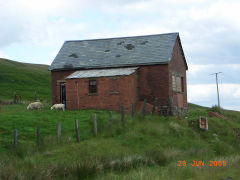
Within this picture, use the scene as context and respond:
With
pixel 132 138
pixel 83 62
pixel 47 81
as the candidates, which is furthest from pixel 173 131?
pixel 47 81

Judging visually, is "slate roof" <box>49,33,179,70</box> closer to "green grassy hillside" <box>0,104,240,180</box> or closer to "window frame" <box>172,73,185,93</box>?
"window frame" <box>172,73,185,93</box>

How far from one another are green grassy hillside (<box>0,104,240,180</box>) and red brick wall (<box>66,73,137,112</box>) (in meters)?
5.90

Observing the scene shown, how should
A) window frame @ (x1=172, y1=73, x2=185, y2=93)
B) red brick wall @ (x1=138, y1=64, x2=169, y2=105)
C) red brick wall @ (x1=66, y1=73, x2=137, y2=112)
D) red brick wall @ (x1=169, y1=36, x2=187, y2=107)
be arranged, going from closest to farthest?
1. red brick wall @ (x1=66, y1=73, x2=137, y2=112)
2. red brick wall @ (x1=138, y1=64, x2=169, y2=105)
3. red brick wall @ (x1=169, y1=36, x2=187, y2=107)
4. window frame @ (x1=172, y1=73, x2=185, y2=93)

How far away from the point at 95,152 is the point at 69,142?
202 cm

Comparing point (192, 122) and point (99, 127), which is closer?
point (99, 127)

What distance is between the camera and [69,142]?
1803 cm

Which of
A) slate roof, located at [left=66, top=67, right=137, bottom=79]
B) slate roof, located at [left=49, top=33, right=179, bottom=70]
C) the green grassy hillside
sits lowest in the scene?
the green grassy hillside

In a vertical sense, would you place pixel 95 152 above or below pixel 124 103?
below

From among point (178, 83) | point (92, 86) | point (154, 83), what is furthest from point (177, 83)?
point (92, 86)

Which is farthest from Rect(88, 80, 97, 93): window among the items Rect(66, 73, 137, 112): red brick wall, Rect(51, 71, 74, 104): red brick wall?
Rect(51, 71, 74, 104): red brick wall

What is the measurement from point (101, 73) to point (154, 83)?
15.4 ft

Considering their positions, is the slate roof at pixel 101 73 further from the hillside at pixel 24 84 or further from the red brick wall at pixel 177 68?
the hillside at pixel 24 84

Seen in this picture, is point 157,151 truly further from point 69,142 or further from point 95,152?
point 69,142

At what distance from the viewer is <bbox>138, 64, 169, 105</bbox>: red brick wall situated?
32.1 metres
